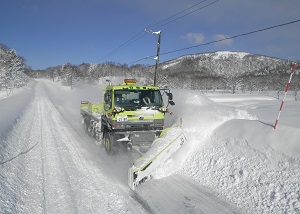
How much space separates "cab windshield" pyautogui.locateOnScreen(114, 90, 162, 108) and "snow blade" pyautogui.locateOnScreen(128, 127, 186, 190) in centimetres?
151

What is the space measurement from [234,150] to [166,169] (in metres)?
1.98

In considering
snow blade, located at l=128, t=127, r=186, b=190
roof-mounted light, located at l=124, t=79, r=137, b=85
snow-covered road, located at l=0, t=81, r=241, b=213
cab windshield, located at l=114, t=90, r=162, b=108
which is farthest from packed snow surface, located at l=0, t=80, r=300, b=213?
roof-mounted light, located at l=124, t=79, r=137, b=85

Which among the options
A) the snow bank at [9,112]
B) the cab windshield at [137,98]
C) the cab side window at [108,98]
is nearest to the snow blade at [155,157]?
the cab windshield at [137,98]

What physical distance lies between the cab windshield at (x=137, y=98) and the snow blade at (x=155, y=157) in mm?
1507

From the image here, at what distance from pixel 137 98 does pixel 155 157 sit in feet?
9.01

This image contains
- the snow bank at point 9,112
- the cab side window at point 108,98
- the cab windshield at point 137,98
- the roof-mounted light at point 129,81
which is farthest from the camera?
the snow bank at point 9,112

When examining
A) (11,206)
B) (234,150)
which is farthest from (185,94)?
(11,206)

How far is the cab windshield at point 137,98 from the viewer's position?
8163 millimetres

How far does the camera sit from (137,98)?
8352 millimetres

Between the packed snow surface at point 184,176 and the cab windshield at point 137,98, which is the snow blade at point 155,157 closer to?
the packed snow surface at point 184,176

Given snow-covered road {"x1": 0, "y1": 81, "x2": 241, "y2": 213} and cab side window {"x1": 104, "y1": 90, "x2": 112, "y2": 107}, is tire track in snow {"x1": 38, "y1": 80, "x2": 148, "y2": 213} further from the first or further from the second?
cab side window {"x1": 104, "y1": 90, "x2": 112, "y2": 107}

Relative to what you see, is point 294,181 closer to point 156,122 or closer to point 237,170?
point 237,170

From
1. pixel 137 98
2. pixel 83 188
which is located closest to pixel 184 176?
pixel 83 188

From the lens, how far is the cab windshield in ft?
26.8
